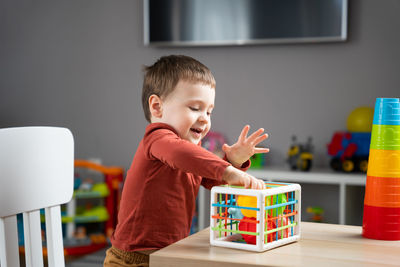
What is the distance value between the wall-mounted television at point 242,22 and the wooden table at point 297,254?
211 cm

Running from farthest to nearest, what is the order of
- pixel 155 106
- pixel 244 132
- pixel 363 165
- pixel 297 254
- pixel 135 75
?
1. pixel 135 75
2. pixel 363 165
3. pixel 155 106
4. pixel 244 132
5. pixel 297 254

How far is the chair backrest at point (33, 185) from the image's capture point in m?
0.92

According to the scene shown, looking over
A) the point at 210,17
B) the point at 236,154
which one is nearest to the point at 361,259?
the point at 236,154

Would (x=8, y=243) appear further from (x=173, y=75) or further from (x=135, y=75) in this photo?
(x=135, y=75)

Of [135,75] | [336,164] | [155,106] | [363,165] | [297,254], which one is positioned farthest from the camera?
[135,75]

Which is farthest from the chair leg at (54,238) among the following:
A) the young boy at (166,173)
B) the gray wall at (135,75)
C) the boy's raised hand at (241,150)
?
the gray wall at (135,75)

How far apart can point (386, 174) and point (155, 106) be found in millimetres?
487

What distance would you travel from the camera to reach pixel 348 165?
2.50 m

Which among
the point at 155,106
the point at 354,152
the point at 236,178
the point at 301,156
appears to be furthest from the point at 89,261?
the point at 236,178

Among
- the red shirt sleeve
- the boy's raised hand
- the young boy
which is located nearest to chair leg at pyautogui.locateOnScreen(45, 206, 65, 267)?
the young boy

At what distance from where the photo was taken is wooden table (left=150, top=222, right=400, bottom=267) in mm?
685

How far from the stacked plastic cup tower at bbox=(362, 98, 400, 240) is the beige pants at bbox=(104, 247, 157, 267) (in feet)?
1.39

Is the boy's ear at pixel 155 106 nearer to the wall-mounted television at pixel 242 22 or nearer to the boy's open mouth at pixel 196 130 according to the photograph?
the boy's open mouth at pixel 196 130

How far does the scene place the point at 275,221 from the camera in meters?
0.83
